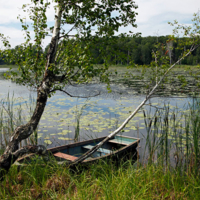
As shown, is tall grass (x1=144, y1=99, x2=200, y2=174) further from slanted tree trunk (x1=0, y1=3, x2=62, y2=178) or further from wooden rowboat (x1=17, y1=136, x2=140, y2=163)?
slanted tree trunk (x1=0, y1=3, x2=62, y2=178)

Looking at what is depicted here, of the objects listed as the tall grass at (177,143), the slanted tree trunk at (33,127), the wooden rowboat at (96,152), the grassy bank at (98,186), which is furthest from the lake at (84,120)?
the grassy bank at (98,186)

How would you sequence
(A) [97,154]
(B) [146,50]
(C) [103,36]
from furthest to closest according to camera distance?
(B) [146,50], (A) [97,154], (C) [103,36]

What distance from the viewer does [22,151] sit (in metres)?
2.87

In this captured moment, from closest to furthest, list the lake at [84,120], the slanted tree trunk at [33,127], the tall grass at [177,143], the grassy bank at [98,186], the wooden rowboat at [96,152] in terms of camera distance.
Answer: the grassy bank at [98,186], the slanted tree trunk at [33,127], the tall grass at [177,143], the wooden rowboat at [96,152], the lake at [84,120]

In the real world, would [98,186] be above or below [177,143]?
below

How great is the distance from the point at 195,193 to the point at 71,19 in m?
2.99

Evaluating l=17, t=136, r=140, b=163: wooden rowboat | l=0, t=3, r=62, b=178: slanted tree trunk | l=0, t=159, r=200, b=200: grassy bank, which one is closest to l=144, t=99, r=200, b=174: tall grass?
l=0, t=159, r=200, b=200: grassy bank

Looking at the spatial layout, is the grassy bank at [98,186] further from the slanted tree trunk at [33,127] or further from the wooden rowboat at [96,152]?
the wooden rowboat at [96,152]

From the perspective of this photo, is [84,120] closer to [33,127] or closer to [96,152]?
[96,152]

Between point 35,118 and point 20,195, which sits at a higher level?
point 35,118

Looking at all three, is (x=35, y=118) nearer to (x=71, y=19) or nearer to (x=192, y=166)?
(x=71, y=19)

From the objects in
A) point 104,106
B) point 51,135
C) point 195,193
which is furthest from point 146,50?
point 195,193

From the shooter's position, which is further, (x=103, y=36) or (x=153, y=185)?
(x=103, y=36)

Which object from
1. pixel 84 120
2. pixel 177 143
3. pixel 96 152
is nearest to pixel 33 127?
pixel 96 152
